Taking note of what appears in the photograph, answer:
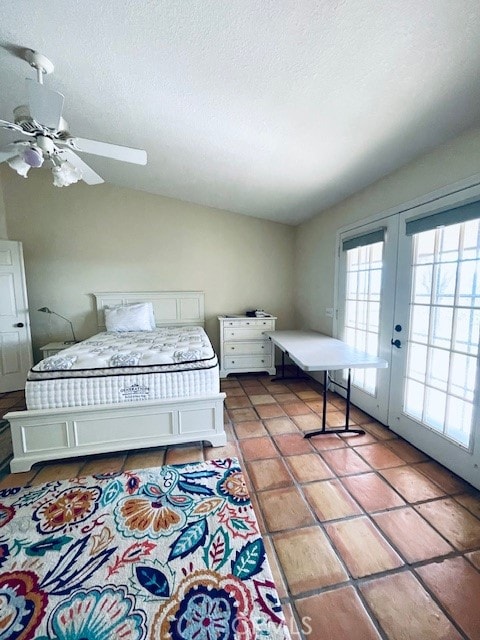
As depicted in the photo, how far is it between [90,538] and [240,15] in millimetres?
2660

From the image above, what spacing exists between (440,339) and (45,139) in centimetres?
298

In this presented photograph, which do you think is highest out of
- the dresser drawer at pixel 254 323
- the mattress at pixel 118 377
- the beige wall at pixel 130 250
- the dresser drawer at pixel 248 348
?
the beige wall at pixel 130 250

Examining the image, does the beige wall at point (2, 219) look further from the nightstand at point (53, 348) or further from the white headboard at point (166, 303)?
the nightstand at point (53, 348)

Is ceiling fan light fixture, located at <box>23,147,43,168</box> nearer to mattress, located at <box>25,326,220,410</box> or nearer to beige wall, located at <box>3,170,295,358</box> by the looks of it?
mattress, located at <box>25,326,220,410</box>

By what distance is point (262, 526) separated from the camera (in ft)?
4.78

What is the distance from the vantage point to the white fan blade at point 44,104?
137cm

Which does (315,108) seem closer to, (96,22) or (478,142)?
(478,142)

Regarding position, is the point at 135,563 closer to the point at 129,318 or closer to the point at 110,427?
the point at 110,427

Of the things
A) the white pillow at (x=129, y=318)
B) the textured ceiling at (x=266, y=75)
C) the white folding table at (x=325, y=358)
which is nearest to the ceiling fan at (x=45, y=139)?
the textured ceiling at (x=266, y=75)

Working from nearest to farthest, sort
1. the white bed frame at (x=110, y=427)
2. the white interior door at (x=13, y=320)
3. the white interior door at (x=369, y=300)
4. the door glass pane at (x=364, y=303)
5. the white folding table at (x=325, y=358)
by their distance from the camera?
the white bed frame at (x=110, y=427) < the white folding table at (x=325, y=358) < the white interior door at (x=369, y=300) < the door glass pane at (x=364, y=303) < the white interior door at (x=13, y=320)

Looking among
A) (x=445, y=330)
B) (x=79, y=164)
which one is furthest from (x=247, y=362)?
(x=79, y=164)

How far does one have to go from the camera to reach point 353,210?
113 inches

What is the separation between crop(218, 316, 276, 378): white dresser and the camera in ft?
12.7

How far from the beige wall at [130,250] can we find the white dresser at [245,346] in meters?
0.55
